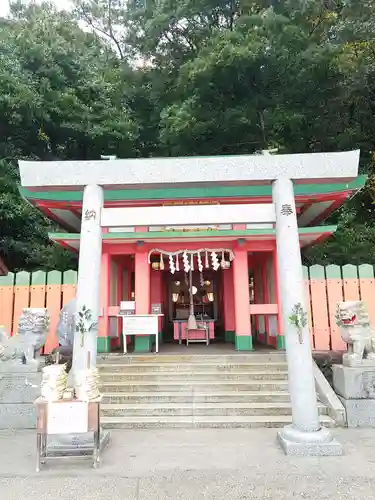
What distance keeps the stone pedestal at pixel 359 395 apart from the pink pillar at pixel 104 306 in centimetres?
496

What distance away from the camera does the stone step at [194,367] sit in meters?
6.80

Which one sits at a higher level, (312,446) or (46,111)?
(46,111)

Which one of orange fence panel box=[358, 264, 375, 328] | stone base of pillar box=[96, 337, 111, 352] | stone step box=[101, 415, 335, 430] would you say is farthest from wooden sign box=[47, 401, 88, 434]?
orange fence panel box=[358, 264, 375, 328]

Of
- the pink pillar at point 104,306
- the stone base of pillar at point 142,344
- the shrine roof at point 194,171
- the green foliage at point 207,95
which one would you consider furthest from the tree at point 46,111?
the shrine roof at point 194,171

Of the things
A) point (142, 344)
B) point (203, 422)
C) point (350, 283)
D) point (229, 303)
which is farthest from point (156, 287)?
point (203, 422)

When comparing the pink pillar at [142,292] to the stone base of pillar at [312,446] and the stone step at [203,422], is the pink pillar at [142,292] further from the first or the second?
the stone base of pillar at [312,446]

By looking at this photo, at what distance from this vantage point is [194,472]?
3840 millimetres

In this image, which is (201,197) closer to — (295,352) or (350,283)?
(295,352)

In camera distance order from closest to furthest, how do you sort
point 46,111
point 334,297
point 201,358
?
point 201,358
point 334,297
point 46,111

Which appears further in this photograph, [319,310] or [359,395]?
[319,310]

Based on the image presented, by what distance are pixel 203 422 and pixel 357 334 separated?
2.73 m

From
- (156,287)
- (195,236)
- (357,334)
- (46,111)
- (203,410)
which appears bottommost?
(203,410)

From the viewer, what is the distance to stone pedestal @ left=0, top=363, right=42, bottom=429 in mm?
5637

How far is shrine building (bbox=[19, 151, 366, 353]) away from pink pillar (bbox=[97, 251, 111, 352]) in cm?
2
